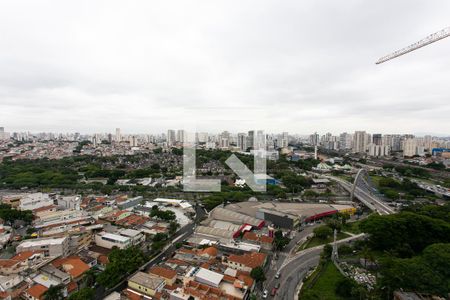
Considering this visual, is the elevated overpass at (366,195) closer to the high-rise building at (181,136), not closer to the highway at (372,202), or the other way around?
the highway at (372,202)

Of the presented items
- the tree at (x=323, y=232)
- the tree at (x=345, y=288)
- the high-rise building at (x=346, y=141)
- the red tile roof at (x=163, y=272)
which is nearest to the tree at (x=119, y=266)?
Result: the red tile roof at (x=163, y=272)

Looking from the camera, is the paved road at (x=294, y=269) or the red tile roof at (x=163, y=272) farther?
the red tile roof at (x=163, y=272)

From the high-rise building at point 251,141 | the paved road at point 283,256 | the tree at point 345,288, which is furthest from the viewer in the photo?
the high-rise building at point 251,141

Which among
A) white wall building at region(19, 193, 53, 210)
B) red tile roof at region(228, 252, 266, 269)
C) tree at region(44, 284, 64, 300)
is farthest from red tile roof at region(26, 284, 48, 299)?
white wall building at region(19, 193, 53, 210)

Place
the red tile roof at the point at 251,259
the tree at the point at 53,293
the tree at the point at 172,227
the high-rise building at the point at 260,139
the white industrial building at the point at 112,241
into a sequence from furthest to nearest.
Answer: the high-rise building at the point at 260,139, the tree at the point at 172,227, the white industrial building at the point at 112,241, the red tile roof at the point at 251,259, the tree at the point at 53,293

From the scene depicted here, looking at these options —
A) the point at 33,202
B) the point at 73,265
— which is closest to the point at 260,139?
the point at 33,202

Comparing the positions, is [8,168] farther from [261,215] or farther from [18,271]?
[261,215]

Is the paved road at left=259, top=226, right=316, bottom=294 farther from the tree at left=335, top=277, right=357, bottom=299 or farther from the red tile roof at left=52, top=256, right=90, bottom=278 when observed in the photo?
the red tile roof at left=52, top=256, right=90, bottom=278

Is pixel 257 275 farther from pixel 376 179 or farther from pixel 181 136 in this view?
pixel 181 136
